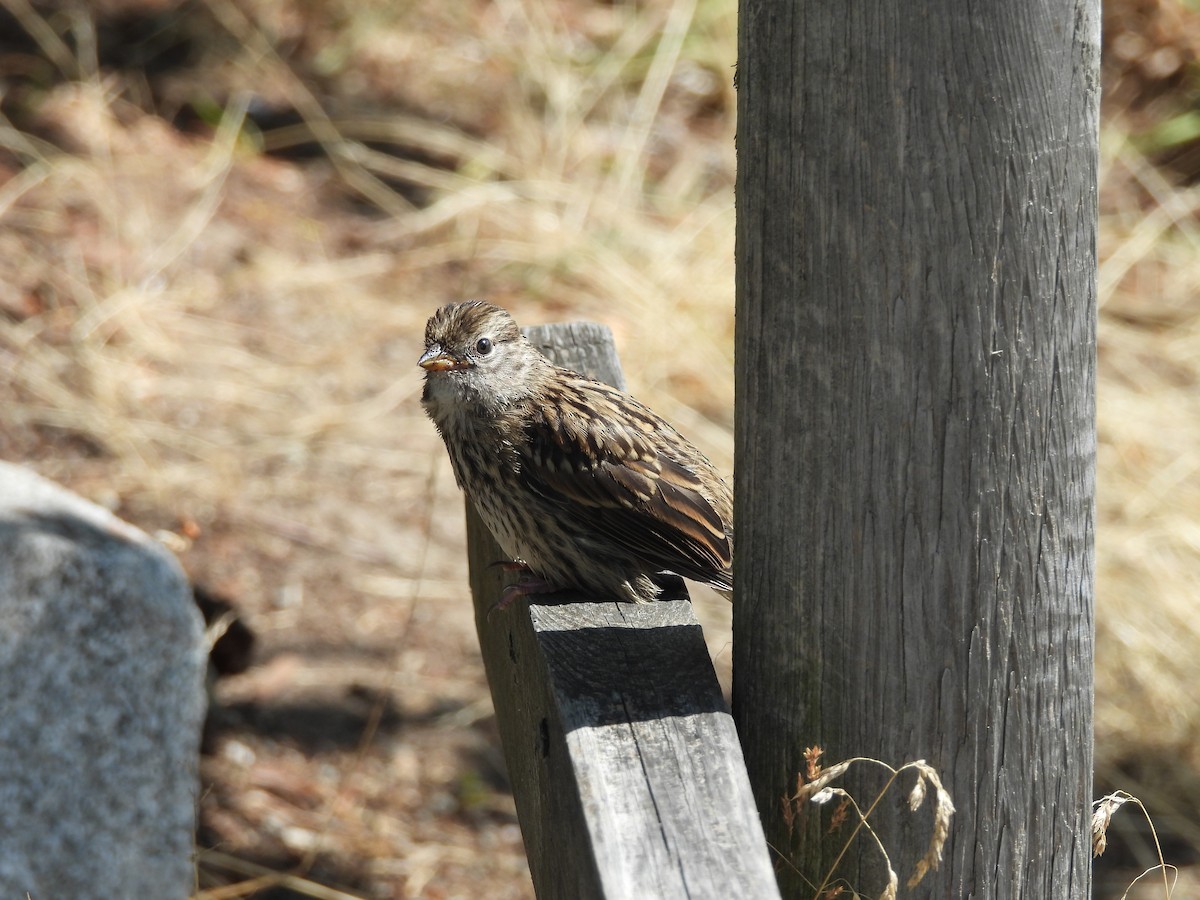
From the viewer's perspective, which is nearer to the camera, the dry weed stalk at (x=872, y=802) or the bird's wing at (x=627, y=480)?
the dry weed stalk at (x=872, y=802)

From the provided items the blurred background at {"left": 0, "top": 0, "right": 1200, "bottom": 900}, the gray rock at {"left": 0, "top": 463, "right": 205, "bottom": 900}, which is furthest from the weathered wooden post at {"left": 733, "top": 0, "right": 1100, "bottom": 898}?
the blurred background at {"left": 0, "top": 0, "right": 1200, "bottom": 900}

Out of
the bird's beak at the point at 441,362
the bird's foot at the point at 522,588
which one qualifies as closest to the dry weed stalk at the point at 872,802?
→ the bird's foot at the point at 522,588

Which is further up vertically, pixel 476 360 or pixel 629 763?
pixel 476 360

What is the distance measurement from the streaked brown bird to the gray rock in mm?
780

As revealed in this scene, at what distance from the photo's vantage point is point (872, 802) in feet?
5.88

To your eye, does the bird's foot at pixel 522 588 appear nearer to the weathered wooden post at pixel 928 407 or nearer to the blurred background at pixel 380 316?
the weathered wooden post at pixel 928 407

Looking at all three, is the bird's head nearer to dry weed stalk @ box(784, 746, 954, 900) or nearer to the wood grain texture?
the wood grain texture

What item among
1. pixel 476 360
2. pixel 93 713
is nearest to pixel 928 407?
pixel 476 360

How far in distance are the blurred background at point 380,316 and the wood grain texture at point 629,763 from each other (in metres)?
1.80

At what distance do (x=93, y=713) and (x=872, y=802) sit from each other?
1.97m

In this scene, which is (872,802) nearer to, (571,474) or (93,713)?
(571,474)

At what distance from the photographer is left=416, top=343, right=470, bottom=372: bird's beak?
3.39m

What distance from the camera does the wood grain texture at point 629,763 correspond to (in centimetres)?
156

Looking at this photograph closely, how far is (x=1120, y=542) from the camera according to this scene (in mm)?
5758
